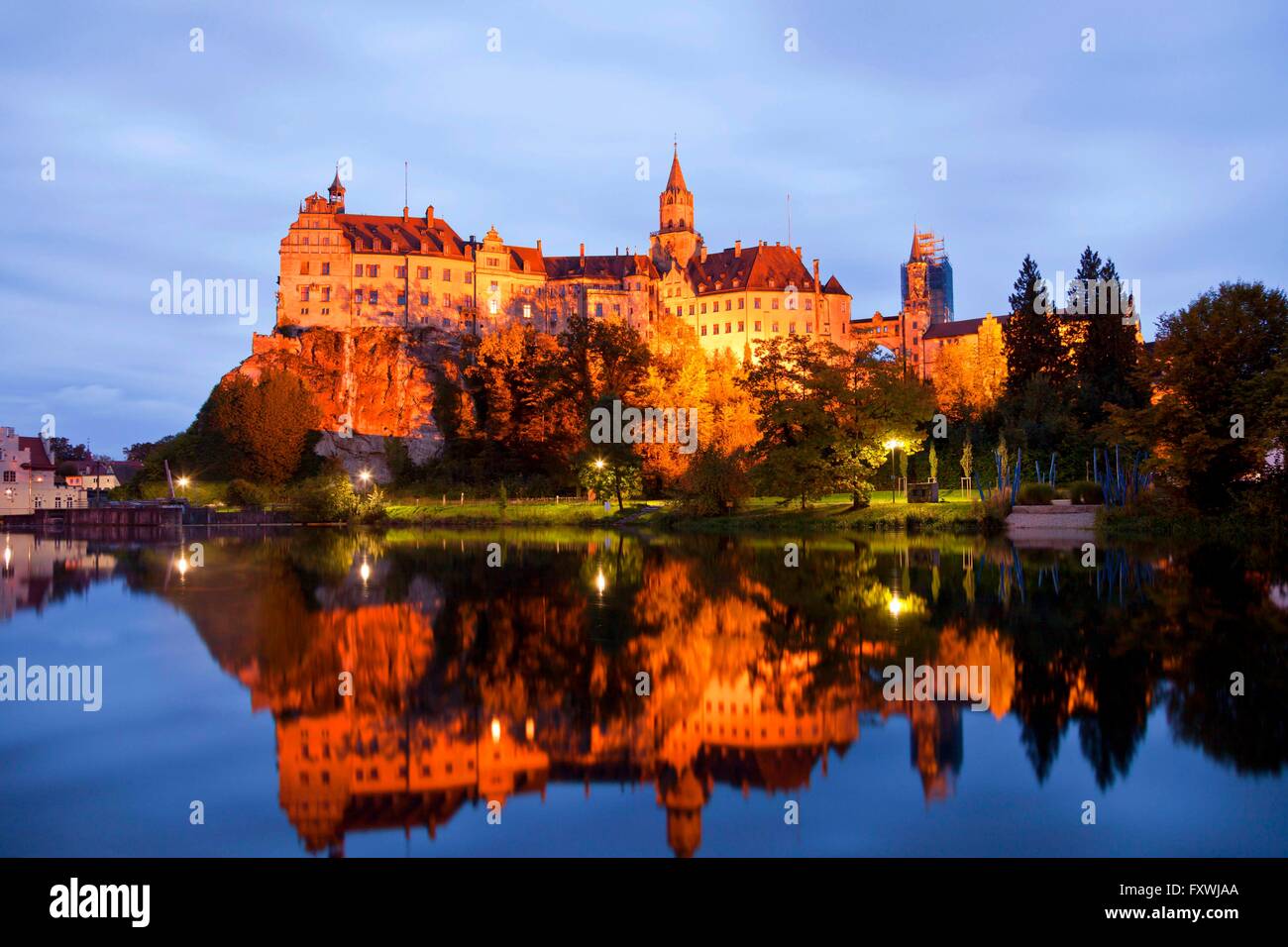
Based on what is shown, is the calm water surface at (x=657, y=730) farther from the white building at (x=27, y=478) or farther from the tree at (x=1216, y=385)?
the white building at (x=27, y=478)

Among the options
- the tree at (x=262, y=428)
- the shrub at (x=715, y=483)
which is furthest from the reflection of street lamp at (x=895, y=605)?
the tree at (x=262, y=428)

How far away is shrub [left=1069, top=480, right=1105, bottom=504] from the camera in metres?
42.5

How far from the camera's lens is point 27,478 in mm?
78938

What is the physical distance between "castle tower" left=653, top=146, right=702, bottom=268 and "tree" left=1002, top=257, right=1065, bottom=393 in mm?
62669

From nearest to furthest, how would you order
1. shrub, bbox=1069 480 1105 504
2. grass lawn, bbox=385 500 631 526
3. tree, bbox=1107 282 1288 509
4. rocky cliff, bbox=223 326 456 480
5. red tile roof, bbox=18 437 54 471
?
tree, bbox=1107 282 1288 509 < shrub, bbox=1069 480 1105 504 < grass lawn, bbox=385 500 631 526 < red tile roof, bbox=18 437 54 471 < rocky cliff, bbox=223 326 456 480

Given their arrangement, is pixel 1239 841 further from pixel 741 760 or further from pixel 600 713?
pixel 600 713

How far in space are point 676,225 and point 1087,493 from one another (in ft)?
311

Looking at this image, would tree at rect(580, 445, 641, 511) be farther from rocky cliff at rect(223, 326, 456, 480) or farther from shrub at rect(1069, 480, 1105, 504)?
rocky cliff at rect(223, 326, 456, 480)

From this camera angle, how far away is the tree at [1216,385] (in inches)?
1305

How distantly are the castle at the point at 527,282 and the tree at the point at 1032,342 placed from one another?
1077 inches

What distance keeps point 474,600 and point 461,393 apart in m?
80.3

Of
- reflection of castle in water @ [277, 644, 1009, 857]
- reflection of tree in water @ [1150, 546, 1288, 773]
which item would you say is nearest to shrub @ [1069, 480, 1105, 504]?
reflection of tree in water @ [1150, 546, 1288, 773]
